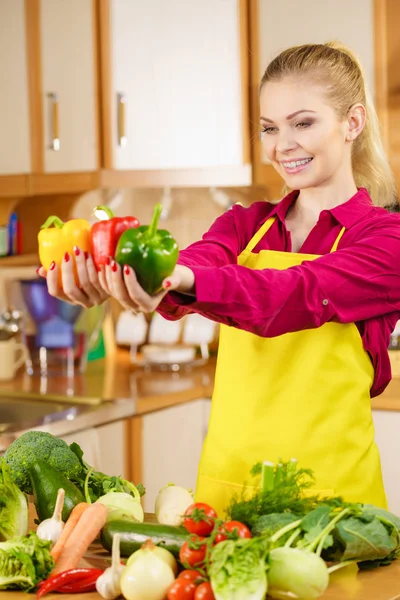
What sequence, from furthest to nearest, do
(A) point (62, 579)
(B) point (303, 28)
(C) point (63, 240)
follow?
(B) point (303, 28), (C) point (63, 240), (A) point (62, 579)

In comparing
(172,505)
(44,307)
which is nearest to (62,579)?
(172,505)

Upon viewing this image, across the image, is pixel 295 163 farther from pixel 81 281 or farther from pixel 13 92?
pixel 13 92

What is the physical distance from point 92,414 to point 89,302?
1475mm

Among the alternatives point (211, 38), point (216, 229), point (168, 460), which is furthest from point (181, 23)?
point (216, 229)

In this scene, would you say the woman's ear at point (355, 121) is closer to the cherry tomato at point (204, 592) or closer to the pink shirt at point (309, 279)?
the pink shirt at point (309, 279)

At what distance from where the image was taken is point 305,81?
1.80 meters

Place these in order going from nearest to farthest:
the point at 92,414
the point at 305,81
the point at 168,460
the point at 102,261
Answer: the point at 102,261, the point at 305,81, the point at 92,414, the point at 168,460

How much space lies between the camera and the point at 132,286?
1.42 meters

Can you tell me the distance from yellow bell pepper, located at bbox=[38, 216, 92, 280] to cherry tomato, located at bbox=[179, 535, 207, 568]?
1.44 ft

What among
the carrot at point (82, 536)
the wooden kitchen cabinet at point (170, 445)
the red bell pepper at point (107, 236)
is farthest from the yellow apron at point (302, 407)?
the wooden kitchen cabinet at point (170, 445)

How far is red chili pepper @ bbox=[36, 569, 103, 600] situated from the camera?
1407 millimetres

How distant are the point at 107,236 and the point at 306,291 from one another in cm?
34

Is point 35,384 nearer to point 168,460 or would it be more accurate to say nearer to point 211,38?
point 168,460

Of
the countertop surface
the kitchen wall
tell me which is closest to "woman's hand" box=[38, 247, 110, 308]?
the countertop surface
